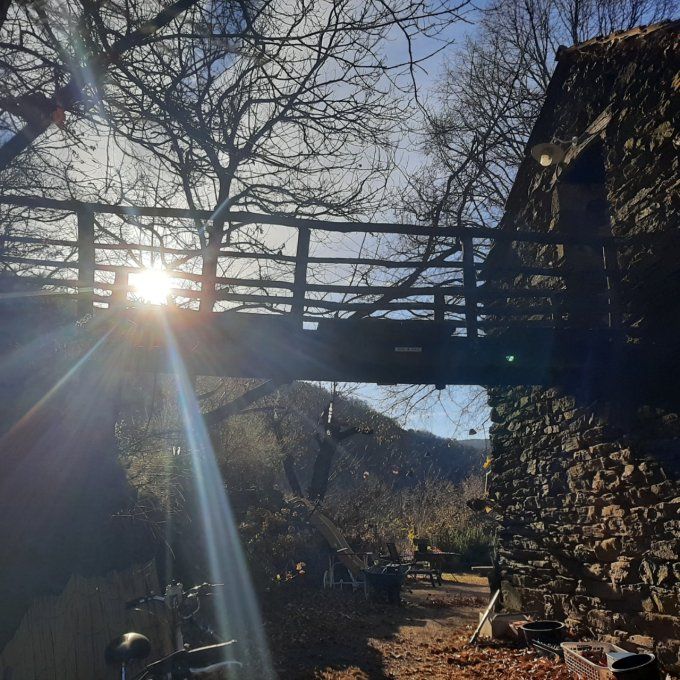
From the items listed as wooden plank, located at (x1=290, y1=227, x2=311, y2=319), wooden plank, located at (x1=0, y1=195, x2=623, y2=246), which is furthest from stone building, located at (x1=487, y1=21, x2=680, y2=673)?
wooden plank, located at (x1=290, y1=227, x2=311, y2=319)

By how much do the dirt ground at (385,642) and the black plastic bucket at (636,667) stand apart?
110 centimetres

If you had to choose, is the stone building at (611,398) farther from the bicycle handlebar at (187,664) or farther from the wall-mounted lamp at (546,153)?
the bicycle handlebar at (187,664)

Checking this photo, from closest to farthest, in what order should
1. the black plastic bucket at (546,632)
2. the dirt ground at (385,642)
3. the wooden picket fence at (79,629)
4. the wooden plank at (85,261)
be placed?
1. the wooden picket fence at (79,629)
2. the wooden plank at (85,261)
3. the black plastic bucket at (546,632)
4. the dirt ground at (385,642)

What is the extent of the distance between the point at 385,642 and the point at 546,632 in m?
3.47

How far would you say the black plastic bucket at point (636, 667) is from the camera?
610 centimetres

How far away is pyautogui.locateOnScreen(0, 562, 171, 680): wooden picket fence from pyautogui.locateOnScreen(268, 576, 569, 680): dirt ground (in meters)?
2.64

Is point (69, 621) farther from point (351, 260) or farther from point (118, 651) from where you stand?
point (351, 260)

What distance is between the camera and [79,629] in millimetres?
6199

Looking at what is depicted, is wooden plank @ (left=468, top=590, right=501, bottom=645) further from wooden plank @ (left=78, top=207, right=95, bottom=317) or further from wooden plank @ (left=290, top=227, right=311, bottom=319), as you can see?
wooden plank @ (left=78, top=207, right=95, bottom=317)

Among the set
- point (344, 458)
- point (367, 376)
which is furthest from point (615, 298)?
point (344, 458)

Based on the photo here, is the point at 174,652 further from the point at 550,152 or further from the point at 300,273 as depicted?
the point at 550,152

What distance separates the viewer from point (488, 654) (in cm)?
928

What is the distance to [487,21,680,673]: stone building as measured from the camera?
6809 mm

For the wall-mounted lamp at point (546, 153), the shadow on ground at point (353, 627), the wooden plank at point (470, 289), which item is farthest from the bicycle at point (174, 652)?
the wall-mounted lamp at point (546, 153)
